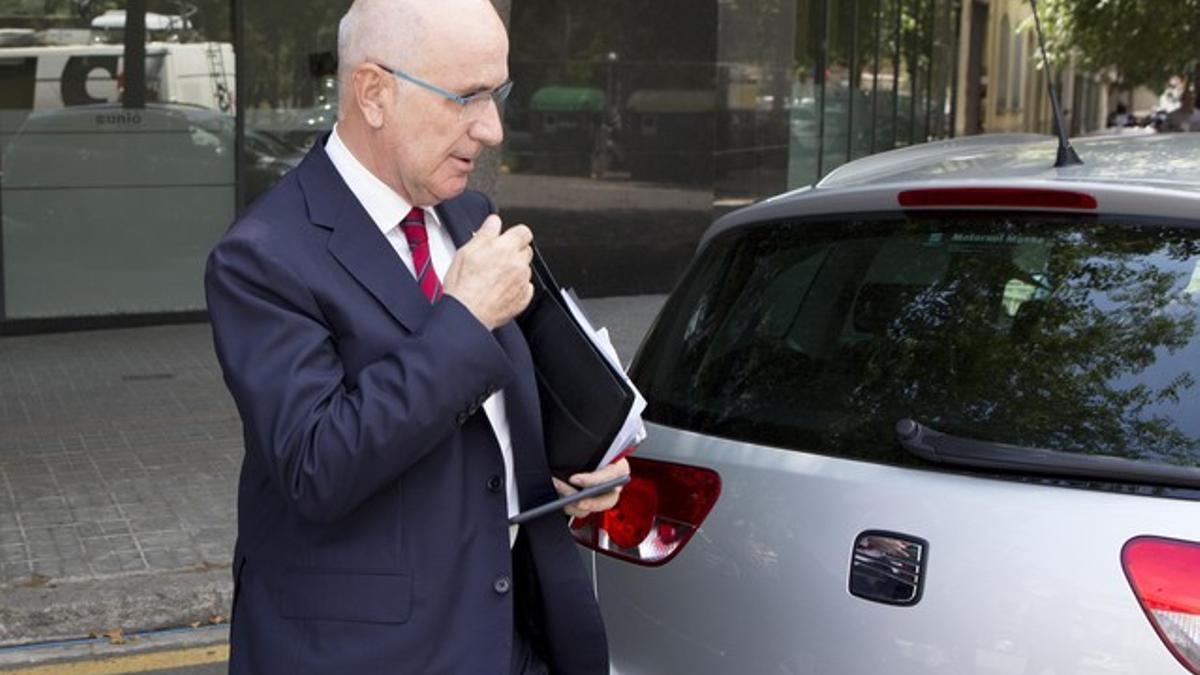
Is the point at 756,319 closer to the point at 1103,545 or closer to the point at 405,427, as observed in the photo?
the point at 1103,545

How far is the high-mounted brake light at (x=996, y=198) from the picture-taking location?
2900mm

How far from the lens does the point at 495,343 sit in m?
2.15

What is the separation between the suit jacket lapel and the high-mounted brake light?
3.83 feet

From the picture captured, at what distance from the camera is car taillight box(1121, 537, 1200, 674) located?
7.99 feet

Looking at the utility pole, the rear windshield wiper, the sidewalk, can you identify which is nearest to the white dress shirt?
the rear windshield wiper

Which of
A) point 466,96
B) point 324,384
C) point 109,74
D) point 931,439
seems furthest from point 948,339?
point 109,74

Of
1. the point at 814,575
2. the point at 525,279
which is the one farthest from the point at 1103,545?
the point at 525,279

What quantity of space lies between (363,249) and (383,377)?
22cm

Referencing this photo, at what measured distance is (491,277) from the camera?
2.17m

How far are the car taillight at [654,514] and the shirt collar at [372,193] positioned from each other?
37.9 inches

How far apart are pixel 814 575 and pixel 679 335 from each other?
81cm

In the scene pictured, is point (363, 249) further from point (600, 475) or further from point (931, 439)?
point (931, 439)

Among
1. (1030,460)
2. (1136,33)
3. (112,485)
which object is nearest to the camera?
(1030,460)

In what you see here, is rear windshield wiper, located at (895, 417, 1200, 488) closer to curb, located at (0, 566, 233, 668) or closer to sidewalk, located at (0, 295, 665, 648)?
curb, located at (0, 566, 233, 668)
